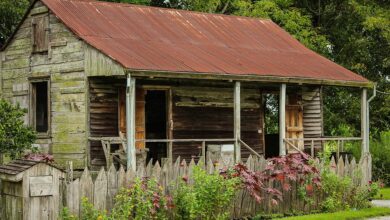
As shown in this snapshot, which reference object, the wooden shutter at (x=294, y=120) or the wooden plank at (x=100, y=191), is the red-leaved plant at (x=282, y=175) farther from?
the wooden shutter at (x=294, y=120)

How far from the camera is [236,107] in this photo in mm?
20359

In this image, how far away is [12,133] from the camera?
62.9ft

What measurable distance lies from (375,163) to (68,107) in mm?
10878

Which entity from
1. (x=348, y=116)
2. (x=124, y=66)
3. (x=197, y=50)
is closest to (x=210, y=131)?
(x=197, y=50)

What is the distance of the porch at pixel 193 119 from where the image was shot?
1989cm

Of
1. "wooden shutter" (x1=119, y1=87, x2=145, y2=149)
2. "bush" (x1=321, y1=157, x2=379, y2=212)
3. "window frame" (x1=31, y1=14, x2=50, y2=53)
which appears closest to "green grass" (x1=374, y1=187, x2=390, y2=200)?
"bush" (x1=321, y1=157, x2=379, y2=212)

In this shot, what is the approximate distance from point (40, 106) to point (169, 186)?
8.63 m

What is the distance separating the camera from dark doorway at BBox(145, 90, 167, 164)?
79.8 feet

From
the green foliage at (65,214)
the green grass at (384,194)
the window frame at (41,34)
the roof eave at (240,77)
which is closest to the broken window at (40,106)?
the window frame at (41,34)

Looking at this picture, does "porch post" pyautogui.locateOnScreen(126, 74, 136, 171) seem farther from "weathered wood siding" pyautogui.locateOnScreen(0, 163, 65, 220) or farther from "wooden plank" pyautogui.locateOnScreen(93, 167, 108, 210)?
"weathered wood siding" pyautogui.locateOnScreen(0, 163, 65, 220)

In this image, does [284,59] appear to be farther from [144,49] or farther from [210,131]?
[144,49]

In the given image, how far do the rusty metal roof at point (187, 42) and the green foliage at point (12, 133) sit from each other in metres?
2.60

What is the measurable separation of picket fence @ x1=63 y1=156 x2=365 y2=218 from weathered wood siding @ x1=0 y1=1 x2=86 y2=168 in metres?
4.90

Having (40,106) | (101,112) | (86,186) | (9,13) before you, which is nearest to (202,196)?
(86,186)
